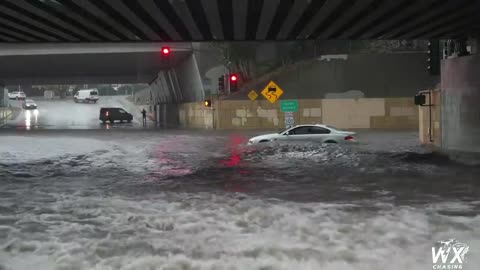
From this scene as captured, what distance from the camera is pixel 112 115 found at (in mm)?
59562

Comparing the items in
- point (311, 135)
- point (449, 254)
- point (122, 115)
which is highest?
point (122, 115)

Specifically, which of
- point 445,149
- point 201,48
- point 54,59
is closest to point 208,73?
point 201,48

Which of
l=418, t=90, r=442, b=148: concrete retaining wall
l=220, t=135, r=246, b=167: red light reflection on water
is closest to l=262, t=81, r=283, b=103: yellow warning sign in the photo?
l=220, t=135, r=246, b=167: red light reflection on water

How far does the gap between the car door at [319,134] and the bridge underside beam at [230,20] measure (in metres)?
5.82

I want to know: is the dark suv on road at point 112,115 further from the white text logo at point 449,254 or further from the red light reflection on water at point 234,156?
the white text logo at point 449,254

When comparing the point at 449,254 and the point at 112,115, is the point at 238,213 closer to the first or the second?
the point at 449,254

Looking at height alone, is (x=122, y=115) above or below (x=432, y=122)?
above

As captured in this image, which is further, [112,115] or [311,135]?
[112,115]

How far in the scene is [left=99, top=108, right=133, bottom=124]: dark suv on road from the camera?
59.1 m

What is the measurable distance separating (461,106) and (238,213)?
13.4 m

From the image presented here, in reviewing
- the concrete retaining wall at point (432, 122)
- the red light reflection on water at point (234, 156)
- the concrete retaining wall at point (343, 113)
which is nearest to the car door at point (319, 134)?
the red light reflection on water at point (234, 156)

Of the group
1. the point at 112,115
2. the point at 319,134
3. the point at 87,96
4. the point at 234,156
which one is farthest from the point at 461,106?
the point at 87,96

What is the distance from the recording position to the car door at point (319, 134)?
2447cm

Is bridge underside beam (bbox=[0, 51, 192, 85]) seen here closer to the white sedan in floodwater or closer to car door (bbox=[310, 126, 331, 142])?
the white sedan in floodwater
